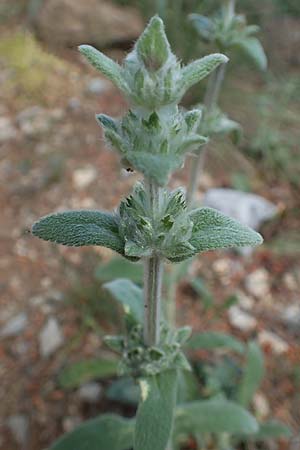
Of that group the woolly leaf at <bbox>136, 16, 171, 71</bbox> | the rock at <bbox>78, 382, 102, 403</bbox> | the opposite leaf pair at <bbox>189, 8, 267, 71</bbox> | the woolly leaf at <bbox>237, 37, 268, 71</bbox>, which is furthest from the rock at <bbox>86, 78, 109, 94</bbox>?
the woolly leaf at <bbox>136, 16, 171, 71</bbox>

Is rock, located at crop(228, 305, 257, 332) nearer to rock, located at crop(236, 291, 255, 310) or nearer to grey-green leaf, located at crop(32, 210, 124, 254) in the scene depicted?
→ rock, located at crop(236, 291, 255, 310)

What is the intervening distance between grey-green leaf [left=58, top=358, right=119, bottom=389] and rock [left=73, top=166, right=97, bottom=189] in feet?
4.98

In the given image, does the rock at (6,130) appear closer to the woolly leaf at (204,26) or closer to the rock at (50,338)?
the rock at (50,338)

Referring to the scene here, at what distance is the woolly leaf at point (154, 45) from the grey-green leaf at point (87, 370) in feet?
5.14

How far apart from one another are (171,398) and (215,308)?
1.37m

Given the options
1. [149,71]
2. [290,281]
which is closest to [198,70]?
[149,71]

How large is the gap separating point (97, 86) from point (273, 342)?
268 cm

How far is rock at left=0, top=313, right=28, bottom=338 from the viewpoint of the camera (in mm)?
2645

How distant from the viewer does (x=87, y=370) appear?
2260 millimetres

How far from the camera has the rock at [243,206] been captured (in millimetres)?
3193

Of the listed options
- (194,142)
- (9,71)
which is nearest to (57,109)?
(9,71)

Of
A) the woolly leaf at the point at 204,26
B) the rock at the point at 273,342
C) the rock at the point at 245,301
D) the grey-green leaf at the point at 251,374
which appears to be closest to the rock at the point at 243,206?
the rock at the point at 245,301

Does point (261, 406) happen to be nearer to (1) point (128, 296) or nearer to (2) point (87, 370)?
(2) point (87, 370)

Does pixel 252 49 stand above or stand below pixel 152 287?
above
